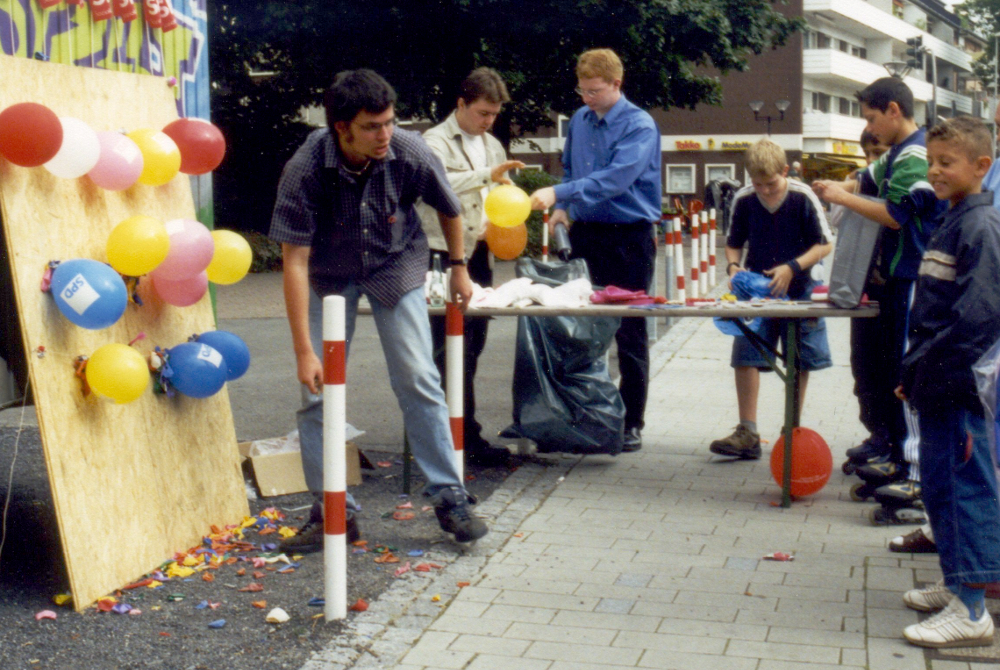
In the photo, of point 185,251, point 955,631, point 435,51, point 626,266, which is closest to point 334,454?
point 185,251

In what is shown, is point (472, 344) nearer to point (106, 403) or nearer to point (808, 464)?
point (808, 464)

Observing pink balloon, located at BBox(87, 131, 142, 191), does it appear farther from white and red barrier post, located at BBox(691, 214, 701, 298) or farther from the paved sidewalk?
white and red barrier post, located at BBox(691, 214, 701, 298)

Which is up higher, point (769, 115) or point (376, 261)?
point (769, 115)

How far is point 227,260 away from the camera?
504 cm

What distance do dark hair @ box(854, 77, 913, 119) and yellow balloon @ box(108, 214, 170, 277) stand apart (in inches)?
123

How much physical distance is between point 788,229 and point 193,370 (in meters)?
3.26

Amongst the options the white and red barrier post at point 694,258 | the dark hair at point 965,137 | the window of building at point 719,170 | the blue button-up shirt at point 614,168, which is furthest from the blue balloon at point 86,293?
the window of building at point 719,170

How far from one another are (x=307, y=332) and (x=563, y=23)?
63.1ft

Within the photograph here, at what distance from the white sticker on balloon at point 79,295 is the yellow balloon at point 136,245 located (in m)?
0.28

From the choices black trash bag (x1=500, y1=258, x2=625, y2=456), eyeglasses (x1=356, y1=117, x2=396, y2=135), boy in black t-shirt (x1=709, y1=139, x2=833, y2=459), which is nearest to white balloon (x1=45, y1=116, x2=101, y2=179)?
eyeglasses (x1=356, y1=117, x2=396, y2=135)

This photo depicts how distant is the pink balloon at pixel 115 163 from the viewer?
4.34 m

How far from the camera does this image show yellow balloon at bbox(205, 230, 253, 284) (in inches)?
198

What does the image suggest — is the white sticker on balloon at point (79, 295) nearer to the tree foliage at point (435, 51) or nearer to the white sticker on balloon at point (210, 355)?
the white sticker on balloon at point (210, 355)

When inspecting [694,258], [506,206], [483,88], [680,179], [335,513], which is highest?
[680,179]
